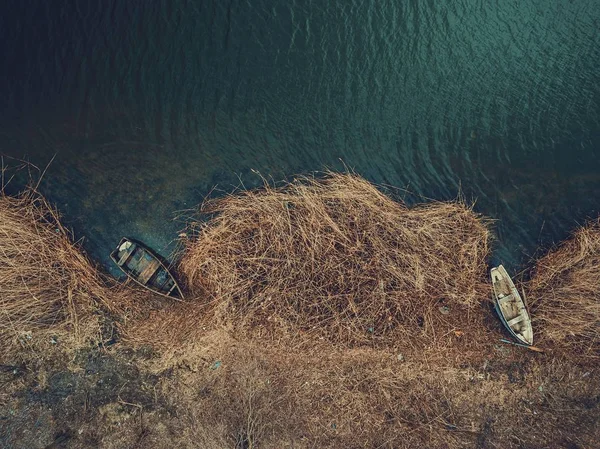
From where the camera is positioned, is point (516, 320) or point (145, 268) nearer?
point (516, 320)

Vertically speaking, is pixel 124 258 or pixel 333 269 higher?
pixel 124 258

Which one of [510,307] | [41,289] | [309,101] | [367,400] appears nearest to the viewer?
[367,400]

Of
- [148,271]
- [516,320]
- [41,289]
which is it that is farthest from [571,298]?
[41,289]

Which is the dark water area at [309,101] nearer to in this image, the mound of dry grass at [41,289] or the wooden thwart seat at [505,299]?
the wooden thwart seat at [505,299]

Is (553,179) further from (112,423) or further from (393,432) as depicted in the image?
(112,423)

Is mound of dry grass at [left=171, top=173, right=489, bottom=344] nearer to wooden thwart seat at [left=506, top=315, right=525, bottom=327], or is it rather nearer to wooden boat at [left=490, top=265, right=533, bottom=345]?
wooden boat at [left=490, top=265, right=533, bottom=345]

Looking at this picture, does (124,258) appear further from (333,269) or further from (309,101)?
(309,101)

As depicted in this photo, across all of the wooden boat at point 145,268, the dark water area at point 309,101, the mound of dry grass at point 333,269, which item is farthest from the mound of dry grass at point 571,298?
the wooden boat at point 145,268

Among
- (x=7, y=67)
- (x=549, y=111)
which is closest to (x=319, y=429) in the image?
(x=549, y=111)
